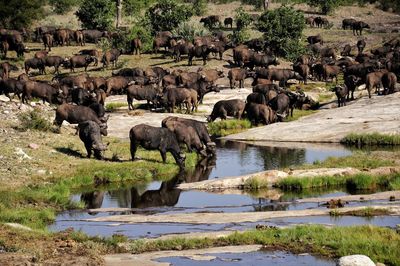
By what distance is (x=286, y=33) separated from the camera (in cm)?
5350

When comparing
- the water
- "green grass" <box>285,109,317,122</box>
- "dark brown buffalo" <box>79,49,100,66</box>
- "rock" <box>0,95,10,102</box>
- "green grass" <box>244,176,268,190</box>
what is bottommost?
"green grass" <box>285,109,317,122</box>

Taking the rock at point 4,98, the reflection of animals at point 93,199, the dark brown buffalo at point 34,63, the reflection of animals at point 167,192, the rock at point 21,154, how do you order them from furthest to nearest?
the dark brown buffalo at point 34,63 → the rock at point 4,98 → the rock at point 21,154 → the reflection of animals at point 167,192 → the reflection of animals at point 93,199

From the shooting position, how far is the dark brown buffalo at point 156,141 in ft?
84.1

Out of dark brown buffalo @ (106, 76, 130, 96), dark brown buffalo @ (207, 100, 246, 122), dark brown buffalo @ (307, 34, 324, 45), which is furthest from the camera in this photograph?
dark brown buffalo @ (307, 34, 324, 45)

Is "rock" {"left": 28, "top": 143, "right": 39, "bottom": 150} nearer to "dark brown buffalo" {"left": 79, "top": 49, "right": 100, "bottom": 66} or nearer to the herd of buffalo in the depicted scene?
the herd of buffalo

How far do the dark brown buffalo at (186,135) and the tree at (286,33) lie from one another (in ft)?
86.2

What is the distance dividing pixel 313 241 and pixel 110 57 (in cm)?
3587

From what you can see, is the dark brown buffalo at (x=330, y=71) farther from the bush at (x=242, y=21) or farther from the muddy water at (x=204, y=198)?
the muddy water at (x=204, y=198)

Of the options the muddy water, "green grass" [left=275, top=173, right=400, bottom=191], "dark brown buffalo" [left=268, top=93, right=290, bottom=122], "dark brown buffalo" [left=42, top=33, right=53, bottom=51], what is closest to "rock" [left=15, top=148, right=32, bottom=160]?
the muddy water

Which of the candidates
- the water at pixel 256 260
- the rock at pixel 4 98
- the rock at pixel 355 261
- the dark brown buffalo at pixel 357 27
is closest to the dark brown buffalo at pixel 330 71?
the rock at pixel 4 98

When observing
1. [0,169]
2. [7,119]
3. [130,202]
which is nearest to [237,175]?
[130,202]

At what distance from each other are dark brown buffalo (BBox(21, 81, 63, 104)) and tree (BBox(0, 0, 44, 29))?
23.3 m

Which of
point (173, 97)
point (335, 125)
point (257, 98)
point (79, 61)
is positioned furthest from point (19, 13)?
point (335, 125)

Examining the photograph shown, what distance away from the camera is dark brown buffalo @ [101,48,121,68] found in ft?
161
